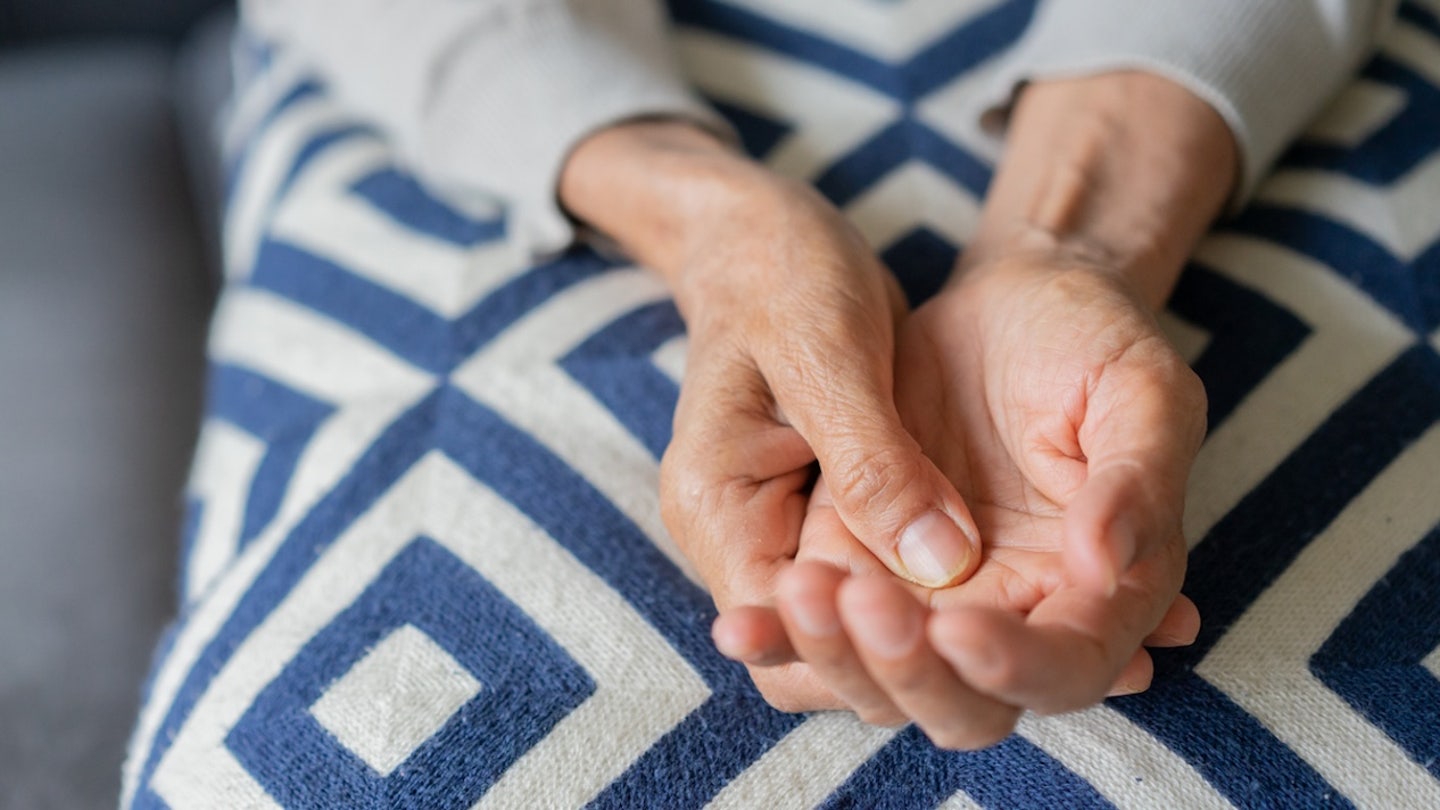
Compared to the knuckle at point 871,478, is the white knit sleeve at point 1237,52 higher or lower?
higher

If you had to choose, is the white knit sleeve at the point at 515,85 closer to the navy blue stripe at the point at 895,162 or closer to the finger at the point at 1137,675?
the navy blue stripe at the point at 895,162

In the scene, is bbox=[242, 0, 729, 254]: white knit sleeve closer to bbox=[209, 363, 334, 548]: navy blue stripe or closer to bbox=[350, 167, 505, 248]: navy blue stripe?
bbox=[350, 167, 505, 248]: navy blue stripe

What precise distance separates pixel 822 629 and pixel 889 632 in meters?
0.02

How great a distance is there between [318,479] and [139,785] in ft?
0.46

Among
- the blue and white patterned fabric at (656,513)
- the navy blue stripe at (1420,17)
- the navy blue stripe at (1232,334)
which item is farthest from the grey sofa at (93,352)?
the navy blue stripe at (1420,17)

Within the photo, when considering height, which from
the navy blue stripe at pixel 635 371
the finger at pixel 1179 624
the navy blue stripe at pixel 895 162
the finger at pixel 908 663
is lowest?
the navy blue stripe at pixel 635 371

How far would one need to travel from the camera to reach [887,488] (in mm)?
379

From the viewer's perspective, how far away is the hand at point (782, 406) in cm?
39

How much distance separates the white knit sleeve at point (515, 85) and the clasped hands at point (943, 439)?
6 cm

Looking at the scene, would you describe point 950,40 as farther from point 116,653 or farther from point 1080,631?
point 116,653

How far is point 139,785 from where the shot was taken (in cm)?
46

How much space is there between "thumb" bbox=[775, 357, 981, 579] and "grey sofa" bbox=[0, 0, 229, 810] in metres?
0.44

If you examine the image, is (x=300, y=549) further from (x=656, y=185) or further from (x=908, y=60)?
(x=908, y=60)

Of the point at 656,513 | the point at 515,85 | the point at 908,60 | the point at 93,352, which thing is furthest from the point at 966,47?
the point at 93,352
